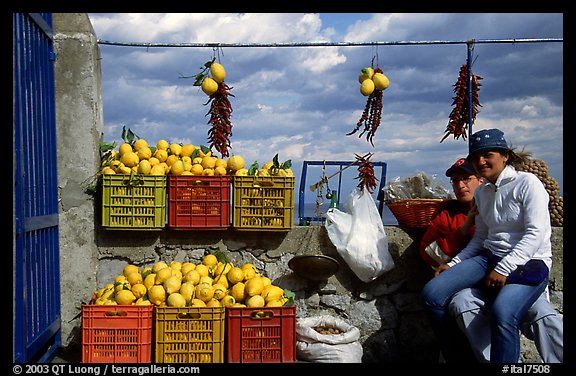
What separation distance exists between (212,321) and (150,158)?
62.7 inches

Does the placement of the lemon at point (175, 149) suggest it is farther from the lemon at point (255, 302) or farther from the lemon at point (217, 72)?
the lemon at point (255, 302)

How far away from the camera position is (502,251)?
4484 millimetres

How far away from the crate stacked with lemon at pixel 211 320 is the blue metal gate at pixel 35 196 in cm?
43

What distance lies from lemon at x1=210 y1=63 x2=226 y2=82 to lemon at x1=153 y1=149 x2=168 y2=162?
3.10 feet

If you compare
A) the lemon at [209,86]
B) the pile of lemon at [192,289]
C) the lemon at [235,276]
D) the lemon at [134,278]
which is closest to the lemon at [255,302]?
the pile of lemon at [192,289]

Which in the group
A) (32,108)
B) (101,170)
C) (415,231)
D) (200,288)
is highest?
(32,108)

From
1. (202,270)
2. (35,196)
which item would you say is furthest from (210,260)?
(35,196)

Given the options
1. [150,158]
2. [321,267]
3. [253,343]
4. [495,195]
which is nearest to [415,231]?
[321,267]

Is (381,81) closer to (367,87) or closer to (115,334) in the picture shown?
(367,87)

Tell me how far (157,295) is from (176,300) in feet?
0.59

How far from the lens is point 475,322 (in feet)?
14.5

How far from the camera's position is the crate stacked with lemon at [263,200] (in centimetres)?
536

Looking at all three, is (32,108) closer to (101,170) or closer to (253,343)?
(101,170)

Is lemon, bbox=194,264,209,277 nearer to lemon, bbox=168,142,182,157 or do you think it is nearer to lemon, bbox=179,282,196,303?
lemon, bbox=179,282,196,303
